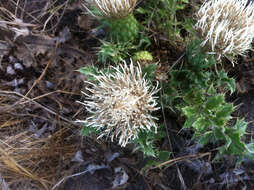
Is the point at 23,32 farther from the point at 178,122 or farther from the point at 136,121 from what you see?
the point at 178,122

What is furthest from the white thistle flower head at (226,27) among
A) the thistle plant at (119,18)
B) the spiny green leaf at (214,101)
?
the thistle plant at (119,18)

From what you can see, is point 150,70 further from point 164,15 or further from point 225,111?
point 164,15

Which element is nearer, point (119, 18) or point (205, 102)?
point (205, 102)

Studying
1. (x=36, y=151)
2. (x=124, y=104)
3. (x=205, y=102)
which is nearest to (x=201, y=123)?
(x=205, y=102)

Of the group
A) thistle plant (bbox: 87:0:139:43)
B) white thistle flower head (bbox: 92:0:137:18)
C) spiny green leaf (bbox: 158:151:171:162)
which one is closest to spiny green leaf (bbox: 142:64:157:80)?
thistle plant (bbox: 87:0:139:43)

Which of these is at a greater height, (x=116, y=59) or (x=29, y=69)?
(x=116, y=59)

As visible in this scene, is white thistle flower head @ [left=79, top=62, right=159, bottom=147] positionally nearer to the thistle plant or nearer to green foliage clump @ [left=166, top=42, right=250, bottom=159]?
green foliage clump @ [left=166, top=42, right=250, bottom=159]

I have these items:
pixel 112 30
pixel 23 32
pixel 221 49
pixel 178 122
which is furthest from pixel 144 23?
pixel 23 32
